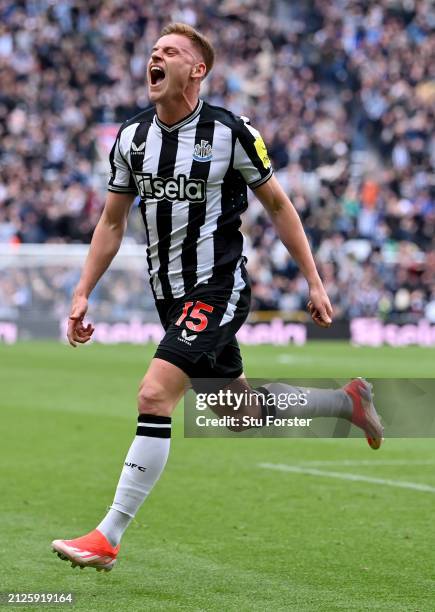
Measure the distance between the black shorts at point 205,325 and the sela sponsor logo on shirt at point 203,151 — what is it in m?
0.53

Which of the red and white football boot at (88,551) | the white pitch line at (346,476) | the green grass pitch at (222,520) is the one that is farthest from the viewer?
the white pitch line at (346,476)

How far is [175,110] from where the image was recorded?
19.0 feet

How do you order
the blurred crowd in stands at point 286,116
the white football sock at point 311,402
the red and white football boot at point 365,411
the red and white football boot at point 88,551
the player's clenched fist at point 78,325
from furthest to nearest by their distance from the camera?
the blurred crowd in stands at point 286,116 → the red and white football boot at point 365,411 → the white football sock at point 311,402 → the player's clenched fist at point 78,325 → the red and white football boot at point 88,551

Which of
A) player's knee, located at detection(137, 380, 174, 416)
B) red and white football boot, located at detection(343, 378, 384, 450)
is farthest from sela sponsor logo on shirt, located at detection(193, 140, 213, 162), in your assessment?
red and white football boot, located at detection(343, 378, 384, 450)

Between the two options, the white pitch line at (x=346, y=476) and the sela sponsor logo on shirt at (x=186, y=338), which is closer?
the sela sponsor logo on shirt at (x=186, y=338)

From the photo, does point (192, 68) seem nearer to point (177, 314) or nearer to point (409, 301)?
point (177, 314)

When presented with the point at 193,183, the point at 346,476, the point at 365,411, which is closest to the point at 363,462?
the point at 346,476

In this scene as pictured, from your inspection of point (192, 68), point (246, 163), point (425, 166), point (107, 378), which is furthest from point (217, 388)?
point (425, 166)

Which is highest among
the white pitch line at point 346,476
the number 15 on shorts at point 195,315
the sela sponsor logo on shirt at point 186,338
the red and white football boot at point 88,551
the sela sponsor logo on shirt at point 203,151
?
the sela sponsor logo on shirt at point 203,151

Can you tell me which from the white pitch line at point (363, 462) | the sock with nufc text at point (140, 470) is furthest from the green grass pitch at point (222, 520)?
the sock with nufc text at point (140, 470)

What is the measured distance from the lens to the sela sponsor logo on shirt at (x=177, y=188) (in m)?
5.77

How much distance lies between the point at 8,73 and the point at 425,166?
1006 cm

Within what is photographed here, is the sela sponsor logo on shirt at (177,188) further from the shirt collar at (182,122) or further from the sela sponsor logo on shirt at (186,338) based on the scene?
the sela sponsor logo on shirt at (186,338)

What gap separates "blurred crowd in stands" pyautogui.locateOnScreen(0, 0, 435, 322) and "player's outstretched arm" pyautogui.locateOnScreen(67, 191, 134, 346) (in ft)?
69.0
